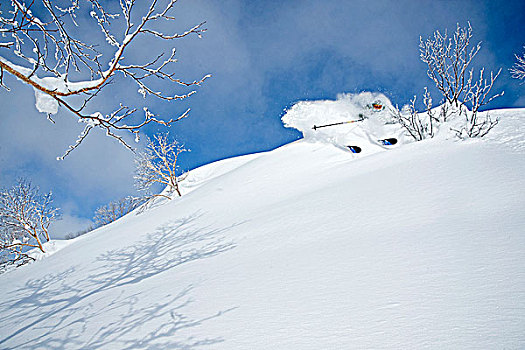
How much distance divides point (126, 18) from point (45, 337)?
2.81 metres

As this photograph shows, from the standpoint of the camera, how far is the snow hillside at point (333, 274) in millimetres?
1153

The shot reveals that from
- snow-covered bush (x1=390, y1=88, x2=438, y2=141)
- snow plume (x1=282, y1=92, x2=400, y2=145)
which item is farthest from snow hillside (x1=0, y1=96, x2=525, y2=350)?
snow plume (x1=282, y1=92, x2=400, y2=145)

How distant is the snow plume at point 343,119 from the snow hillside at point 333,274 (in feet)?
12.7

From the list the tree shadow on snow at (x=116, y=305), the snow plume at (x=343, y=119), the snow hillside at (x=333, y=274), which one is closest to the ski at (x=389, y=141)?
the snow plume at (x=343, y=119)

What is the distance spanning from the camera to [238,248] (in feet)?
9.26

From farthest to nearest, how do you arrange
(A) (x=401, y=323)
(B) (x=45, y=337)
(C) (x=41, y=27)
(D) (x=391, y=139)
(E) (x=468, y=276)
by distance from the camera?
(D) (x=391, y=139) < (B) (x=45, y=337) < (C) (x=41, y=27) < (E) (x=468, y=276) < (A) (x=401, y=323)

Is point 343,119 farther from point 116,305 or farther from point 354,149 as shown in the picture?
point 116,305

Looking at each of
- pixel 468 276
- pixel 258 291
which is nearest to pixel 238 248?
pixel 258 291

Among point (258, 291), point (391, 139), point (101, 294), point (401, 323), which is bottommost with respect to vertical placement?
point (401, 323)

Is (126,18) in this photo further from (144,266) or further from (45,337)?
(144,266)

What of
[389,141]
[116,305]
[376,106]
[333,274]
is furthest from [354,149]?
[116,305]

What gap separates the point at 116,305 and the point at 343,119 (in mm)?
9240

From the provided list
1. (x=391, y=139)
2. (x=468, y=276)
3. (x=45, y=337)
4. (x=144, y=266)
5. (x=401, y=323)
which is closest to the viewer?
(x=401, y=323)

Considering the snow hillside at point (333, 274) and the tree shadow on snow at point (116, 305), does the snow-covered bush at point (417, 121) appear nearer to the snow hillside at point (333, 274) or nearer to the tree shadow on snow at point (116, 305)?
the snow hillside at point (333, 274)
